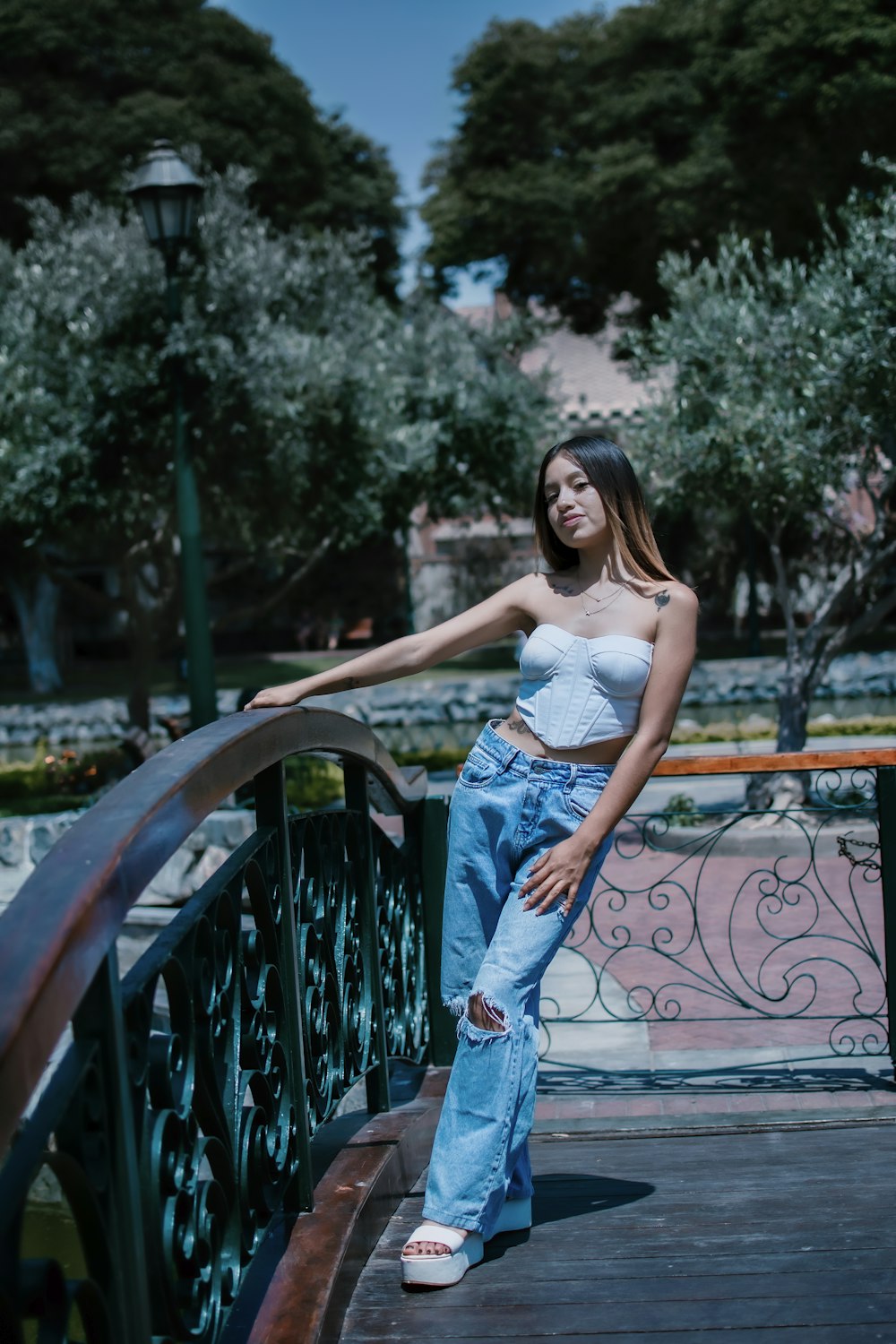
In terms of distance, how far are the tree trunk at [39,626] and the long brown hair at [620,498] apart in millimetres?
25481

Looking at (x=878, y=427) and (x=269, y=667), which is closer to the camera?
(x=878, y=427)

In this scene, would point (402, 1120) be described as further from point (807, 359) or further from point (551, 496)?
point (807, 359)

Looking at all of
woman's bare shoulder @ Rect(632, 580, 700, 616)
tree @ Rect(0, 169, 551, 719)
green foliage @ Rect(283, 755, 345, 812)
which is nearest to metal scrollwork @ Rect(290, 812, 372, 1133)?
woman's bare shoulder @ Rect(632, 580, 700, 616)

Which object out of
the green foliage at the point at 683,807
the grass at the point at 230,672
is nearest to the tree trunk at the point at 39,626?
the grass at the point at 230,672

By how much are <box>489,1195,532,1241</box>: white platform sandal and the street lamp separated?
23.8 feet

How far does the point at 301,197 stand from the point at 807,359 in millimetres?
16081

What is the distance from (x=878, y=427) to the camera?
9.88 m

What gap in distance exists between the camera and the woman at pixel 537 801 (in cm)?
272

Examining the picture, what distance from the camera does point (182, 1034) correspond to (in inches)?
76.5

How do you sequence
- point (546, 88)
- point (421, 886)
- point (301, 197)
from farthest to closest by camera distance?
1. point (546, 88)
2. point (301, 197)
3. point (421, 886)

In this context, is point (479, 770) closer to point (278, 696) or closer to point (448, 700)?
point (278, 696)

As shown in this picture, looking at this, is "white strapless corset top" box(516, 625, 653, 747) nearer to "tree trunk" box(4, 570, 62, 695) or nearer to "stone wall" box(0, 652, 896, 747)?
"stone wall" box(0, 652, 896, 747)

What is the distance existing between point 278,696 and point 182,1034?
3.37 feet

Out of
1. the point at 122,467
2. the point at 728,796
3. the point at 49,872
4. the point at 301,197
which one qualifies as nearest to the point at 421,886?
the point at 49,872
